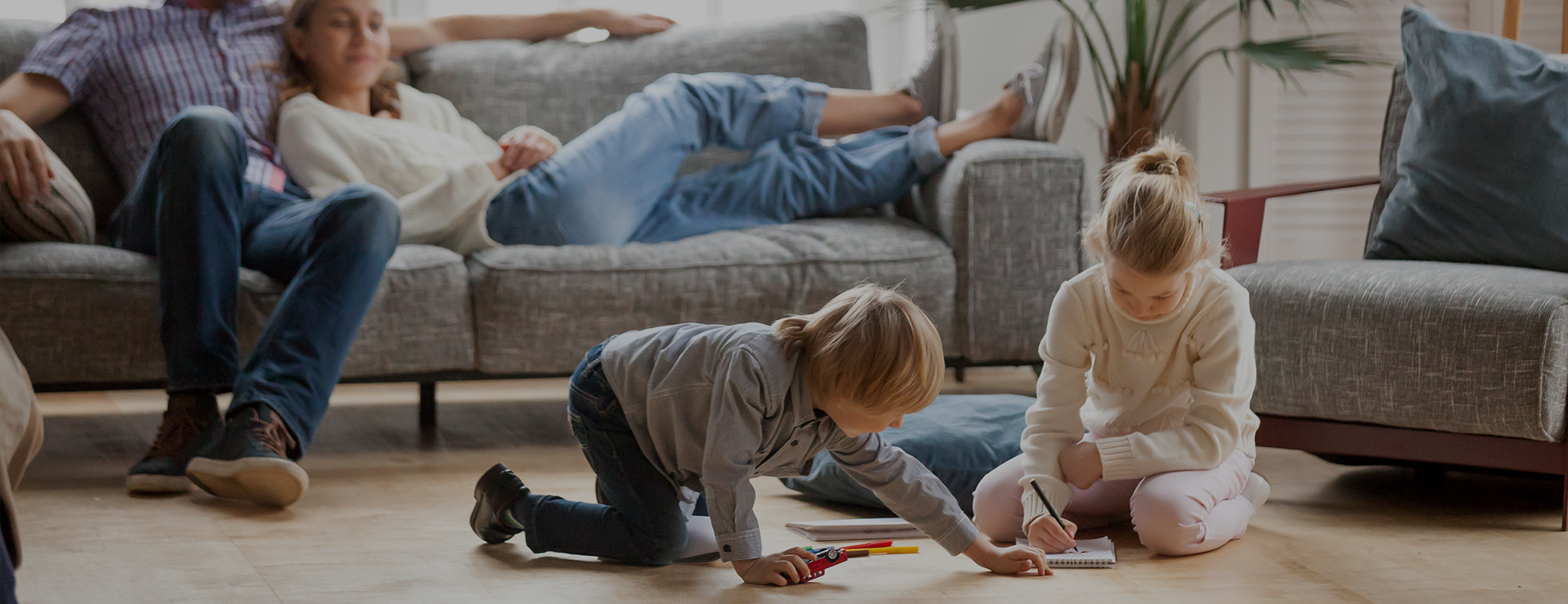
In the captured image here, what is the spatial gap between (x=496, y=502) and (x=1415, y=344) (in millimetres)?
1217

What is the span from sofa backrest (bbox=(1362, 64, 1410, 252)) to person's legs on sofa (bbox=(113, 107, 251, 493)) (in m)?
1.81

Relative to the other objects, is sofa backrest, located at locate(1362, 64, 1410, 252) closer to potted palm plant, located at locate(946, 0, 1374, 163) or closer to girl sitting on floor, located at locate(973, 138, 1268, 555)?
potted palm plant, located at locate(946, 0, 1374, 163)

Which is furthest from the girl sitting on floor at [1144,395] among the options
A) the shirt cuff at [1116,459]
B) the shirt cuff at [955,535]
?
the shirt cuff at [955,535]

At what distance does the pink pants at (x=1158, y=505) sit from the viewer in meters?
1.64

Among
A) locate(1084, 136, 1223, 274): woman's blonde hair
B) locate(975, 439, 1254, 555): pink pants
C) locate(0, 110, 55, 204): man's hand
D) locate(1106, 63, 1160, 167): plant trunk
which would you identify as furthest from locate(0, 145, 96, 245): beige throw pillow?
locate(1106, 63, 1160, 167): plant trunk

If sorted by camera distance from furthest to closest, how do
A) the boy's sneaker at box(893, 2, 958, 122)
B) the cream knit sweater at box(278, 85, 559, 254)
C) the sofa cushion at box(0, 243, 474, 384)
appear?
1. the boy's sneaker at box(893, 2, 958, 122)
2. the cream knit sweater at box(278, 85, 559, 254)
3. the sofa cushion at box(0, 243, 474, 384)

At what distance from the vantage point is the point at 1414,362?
6.14 ft

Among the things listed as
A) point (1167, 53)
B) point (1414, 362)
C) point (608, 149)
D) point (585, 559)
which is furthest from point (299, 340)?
point (1167, 53)

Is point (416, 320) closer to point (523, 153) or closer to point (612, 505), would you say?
point (523, 153)

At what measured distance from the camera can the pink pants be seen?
1.64 metres

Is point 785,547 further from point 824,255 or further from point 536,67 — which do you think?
point 536,67

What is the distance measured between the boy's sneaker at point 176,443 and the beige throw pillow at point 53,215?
0.41 metres

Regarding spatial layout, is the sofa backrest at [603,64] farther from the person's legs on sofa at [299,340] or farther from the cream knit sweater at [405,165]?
the person's legs on sofa at [299,340]

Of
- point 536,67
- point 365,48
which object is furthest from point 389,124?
point 536,67
